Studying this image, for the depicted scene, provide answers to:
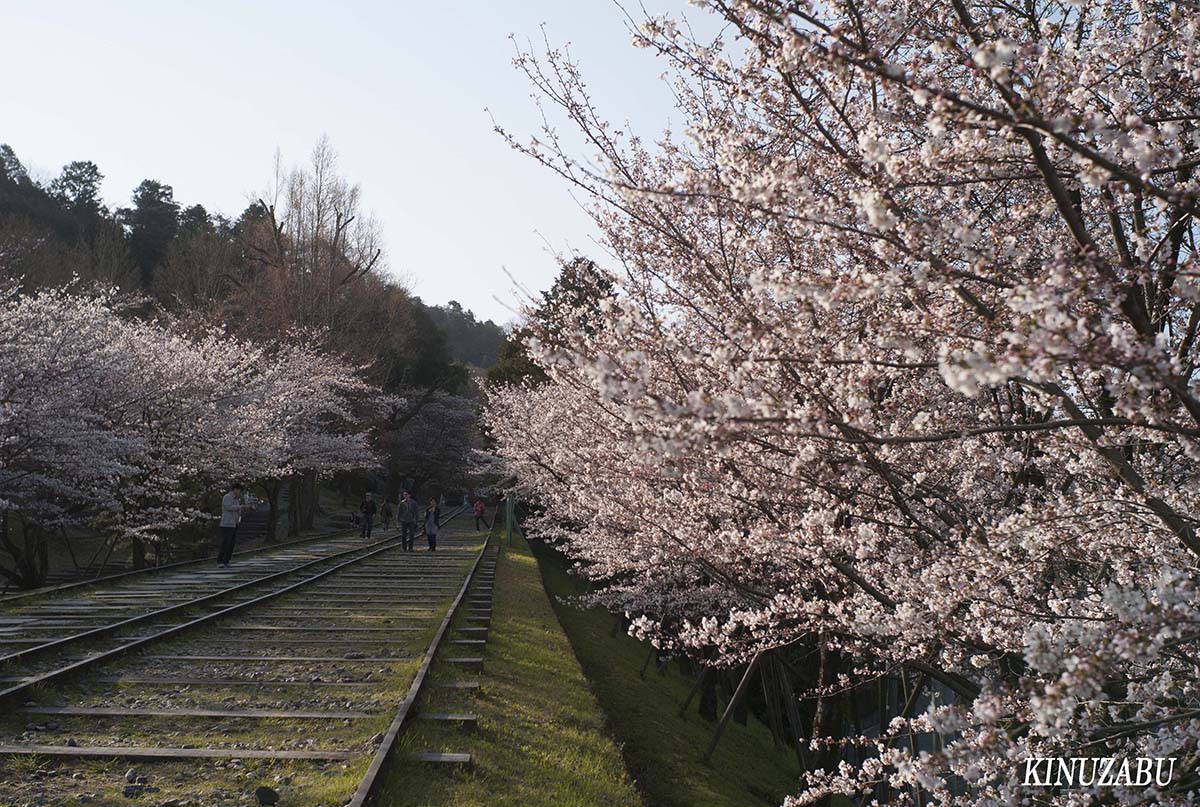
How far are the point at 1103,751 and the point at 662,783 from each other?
5.76 metres

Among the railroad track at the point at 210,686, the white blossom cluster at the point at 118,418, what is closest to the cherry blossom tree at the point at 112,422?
the white blossom cluster at the point at 118,418

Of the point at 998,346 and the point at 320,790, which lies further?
the point at 320,790

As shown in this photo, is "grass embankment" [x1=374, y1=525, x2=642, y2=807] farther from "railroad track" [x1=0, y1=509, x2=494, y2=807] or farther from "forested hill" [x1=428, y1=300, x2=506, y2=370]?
"forested hill" [x1=428, y1=300, x2=506, y2=370]

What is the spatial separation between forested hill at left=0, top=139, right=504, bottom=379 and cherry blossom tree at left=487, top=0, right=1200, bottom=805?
3155 cm

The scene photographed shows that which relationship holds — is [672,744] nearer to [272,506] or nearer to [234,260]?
[272,506]

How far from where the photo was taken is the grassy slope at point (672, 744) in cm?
991

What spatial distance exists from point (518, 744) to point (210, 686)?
3.21 meters

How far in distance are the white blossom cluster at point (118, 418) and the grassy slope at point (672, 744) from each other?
10.2 metres

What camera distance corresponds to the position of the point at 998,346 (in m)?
3.07

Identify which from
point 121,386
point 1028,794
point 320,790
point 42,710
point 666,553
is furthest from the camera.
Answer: point 121,386

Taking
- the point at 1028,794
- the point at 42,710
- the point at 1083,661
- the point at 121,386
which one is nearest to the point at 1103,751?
the point at 1028,794

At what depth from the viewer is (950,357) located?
2.59m

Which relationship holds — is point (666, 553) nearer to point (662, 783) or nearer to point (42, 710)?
point (662, 783)

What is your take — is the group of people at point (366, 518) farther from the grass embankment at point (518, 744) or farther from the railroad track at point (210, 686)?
the grass embankment at point (518, 744)
